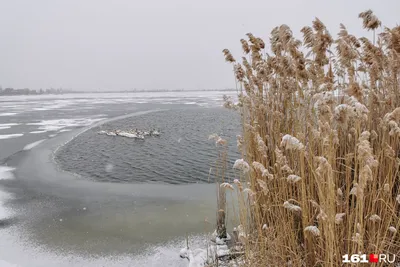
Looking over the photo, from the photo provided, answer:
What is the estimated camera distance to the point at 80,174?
8453 mm

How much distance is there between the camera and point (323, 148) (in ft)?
8.25

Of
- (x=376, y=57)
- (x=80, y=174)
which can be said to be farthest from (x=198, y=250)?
(x=80, y=174)

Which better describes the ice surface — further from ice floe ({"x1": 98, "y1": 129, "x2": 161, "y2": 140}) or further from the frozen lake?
ice floe ({"x1": 98, "y1": 129, "x2": 161, "y2": 140})

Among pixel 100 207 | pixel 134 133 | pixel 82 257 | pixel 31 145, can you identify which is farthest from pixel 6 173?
pixel 134 133

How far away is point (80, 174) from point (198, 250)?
5.51 m

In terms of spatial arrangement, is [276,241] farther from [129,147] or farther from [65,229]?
[129,147]

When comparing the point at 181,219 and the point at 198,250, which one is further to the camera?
the point at 181,219

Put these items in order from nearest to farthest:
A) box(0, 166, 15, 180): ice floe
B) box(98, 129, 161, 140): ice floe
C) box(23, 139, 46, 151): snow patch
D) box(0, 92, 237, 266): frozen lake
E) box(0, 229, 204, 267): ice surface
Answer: box(0, 229, 204, 267): ice surface → box(0, 92, 237, 266): frozen lake → box(0, 166, 15, 180): ice floe → box(23, 139, 46, 151): snow patch → box(98, 129, 161, 140): ice floe

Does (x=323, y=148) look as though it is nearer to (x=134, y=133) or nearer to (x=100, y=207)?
(x=100, y=207)

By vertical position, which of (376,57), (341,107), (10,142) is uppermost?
(376,57)

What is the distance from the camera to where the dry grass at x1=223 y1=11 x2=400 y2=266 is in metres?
2.06

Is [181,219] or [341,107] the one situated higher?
[341,107]

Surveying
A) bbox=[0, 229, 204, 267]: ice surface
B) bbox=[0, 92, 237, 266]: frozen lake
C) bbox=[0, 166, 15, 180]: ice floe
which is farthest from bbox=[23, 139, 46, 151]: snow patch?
bbox=[0, 229, 204, 267]: ice surface

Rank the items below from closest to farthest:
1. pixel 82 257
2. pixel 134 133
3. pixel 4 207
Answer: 1. pixel 82 257
2. pixel 4 207
3. pixel 134 133
